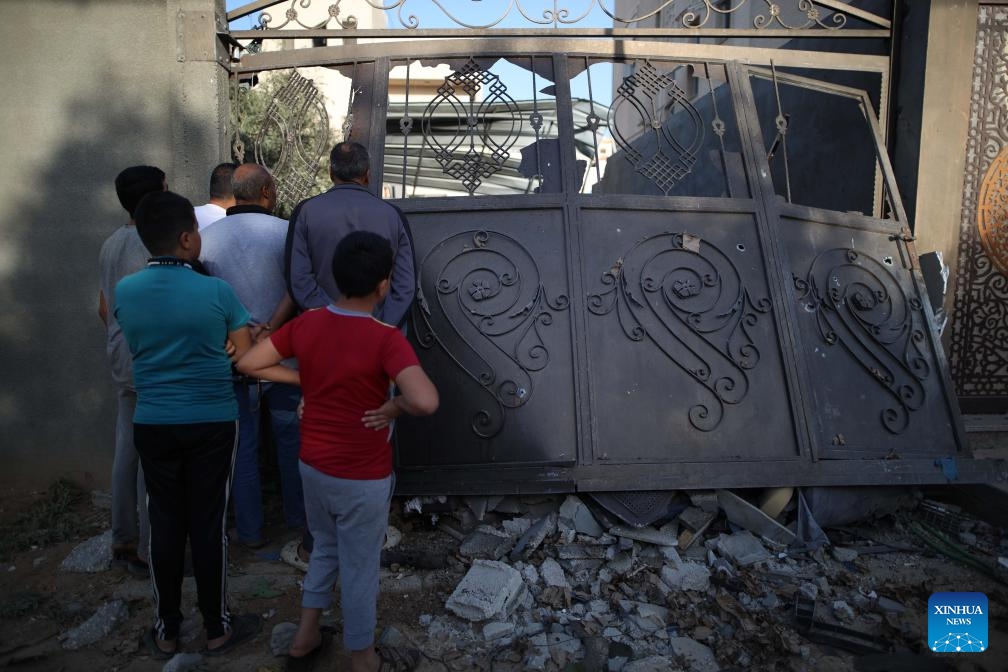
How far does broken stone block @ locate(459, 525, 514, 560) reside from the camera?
11.5 ft

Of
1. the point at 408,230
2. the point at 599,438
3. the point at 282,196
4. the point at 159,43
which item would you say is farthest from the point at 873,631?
the point at 159,43

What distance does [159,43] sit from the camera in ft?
14.0

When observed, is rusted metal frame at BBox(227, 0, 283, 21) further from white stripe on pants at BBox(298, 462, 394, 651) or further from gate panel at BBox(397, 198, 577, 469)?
white stripe on pants at BBox(298, 462, 394, 651)

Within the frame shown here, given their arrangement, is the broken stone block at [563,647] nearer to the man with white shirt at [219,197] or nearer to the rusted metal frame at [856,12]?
the man with white shirt at [219,197]

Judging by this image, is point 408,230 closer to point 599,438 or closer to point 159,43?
point 599,438

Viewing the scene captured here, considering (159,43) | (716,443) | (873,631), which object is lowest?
(873,631)

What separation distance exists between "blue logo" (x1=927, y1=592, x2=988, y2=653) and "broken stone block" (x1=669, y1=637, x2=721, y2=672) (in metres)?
0.91

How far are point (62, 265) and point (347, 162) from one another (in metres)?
2.25

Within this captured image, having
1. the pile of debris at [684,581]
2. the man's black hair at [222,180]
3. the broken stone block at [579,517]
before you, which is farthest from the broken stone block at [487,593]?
the man's black hair at [222,180]

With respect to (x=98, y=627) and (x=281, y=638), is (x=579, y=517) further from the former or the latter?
(x=98, y=627)

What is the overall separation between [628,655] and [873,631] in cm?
109

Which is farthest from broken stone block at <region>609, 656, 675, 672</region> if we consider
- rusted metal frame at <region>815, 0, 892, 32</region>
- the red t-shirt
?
rusted metal frame at <region>815, 0, 892, 32</region>

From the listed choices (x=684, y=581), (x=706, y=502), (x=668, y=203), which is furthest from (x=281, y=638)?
(x=668, y=203)

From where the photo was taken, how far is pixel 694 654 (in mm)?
A: 2814
